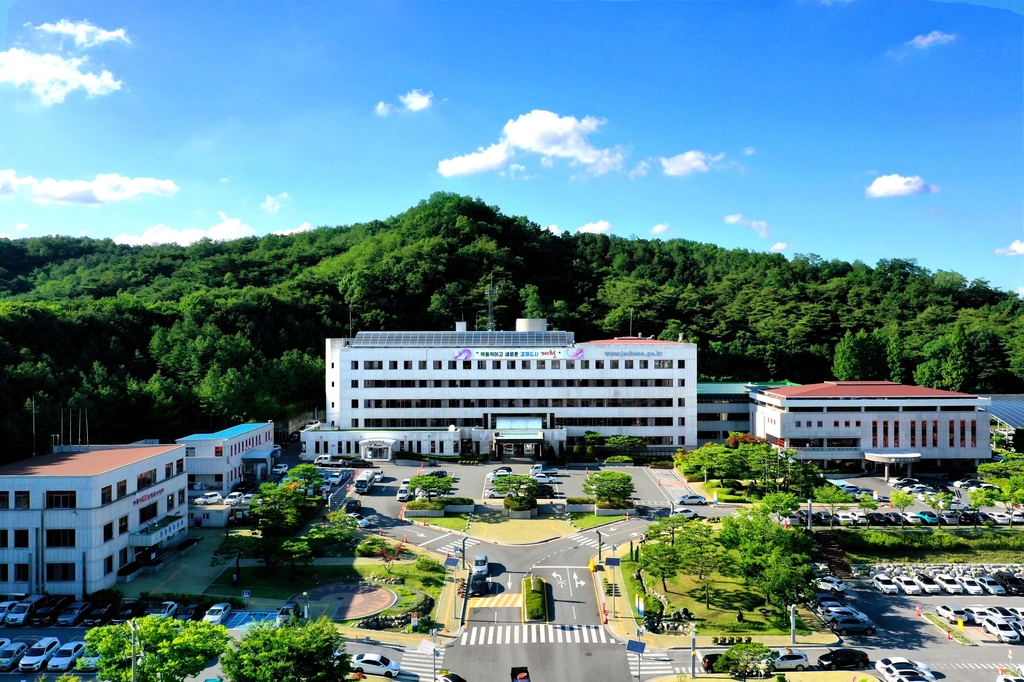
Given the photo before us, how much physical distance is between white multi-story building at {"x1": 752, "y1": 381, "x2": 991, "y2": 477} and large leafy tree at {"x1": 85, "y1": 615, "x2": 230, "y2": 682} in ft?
162

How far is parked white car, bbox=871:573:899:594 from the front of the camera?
Answer: 36.6m

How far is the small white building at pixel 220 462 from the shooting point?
50.0 meters

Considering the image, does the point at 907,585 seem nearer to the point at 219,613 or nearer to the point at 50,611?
the point at 219,613

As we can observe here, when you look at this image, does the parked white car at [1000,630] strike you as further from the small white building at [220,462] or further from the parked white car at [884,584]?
the small white building at [220,462]

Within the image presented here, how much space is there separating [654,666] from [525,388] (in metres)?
39.4

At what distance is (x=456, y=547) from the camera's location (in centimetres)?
3950

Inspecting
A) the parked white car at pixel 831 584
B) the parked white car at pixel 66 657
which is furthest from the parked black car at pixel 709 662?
the parked white car at pixel 66 657

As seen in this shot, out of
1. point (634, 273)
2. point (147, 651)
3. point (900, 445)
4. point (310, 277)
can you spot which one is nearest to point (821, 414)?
point (900, 445)

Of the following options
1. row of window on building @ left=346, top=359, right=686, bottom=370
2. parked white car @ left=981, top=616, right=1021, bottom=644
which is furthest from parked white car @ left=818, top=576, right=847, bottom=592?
row of window on building @ left=346, top=359, right=686, bottom=370

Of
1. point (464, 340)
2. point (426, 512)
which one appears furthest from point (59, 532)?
point (464, 340)

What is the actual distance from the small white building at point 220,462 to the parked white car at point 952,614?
43.1 m

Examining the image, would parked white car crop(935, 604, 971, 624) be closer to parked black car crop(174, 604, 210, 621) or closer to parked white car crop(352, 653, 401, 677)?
parked white car crop(352, 653, 401, 677)

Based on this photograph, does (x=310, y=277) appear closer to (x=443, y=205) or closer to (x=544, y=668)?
(x=443, y=205)

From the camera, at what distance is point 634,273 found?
11969 centimetres
